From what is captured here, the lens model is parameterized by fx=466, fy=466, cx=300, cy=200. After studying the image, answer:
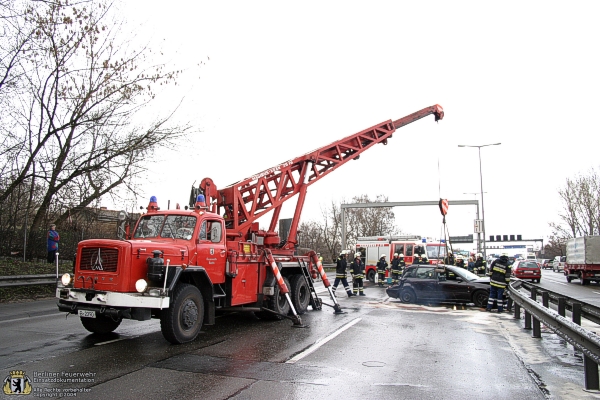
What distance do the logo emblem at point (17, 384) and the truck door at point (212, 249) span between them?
3.35m

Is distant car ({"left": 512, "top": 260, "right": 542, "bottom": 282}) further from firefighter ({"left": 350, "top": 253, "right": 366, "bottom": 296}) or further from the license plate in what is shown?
the license plate

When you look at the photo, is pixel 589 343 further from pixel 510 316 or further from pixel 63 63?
pixel 63 63

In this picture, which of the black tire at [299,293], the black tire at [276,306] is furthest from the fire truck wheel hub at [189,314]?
the black tire at [299,293]

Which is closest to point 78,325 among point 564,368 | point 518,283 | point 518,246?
point 564,368

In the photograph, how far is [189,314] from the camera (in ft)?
25.3

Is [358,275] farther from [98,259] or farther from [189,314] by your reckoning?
[98,259]

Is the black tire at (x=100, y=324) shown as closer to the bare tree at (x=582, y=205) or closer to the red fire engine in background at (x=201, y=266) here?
the red fire engine in background at (x=201, y=266)

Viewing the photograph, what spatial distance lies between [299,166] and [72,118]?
9.17 meters

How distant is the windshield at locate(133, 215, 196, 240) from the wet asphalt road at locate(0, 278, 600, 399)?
1.83 meters

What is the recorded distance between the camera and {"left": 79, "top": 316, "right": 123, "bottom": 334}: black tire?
812 centimetres

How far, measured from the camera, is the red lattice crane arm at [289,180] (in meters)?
10.8

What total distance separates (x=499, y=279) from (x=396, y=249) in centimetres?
1601

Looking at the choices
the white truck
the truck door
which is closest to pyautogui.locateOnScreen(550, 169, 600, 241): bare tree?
the white truck

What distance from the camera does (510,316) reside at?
12.4 m
